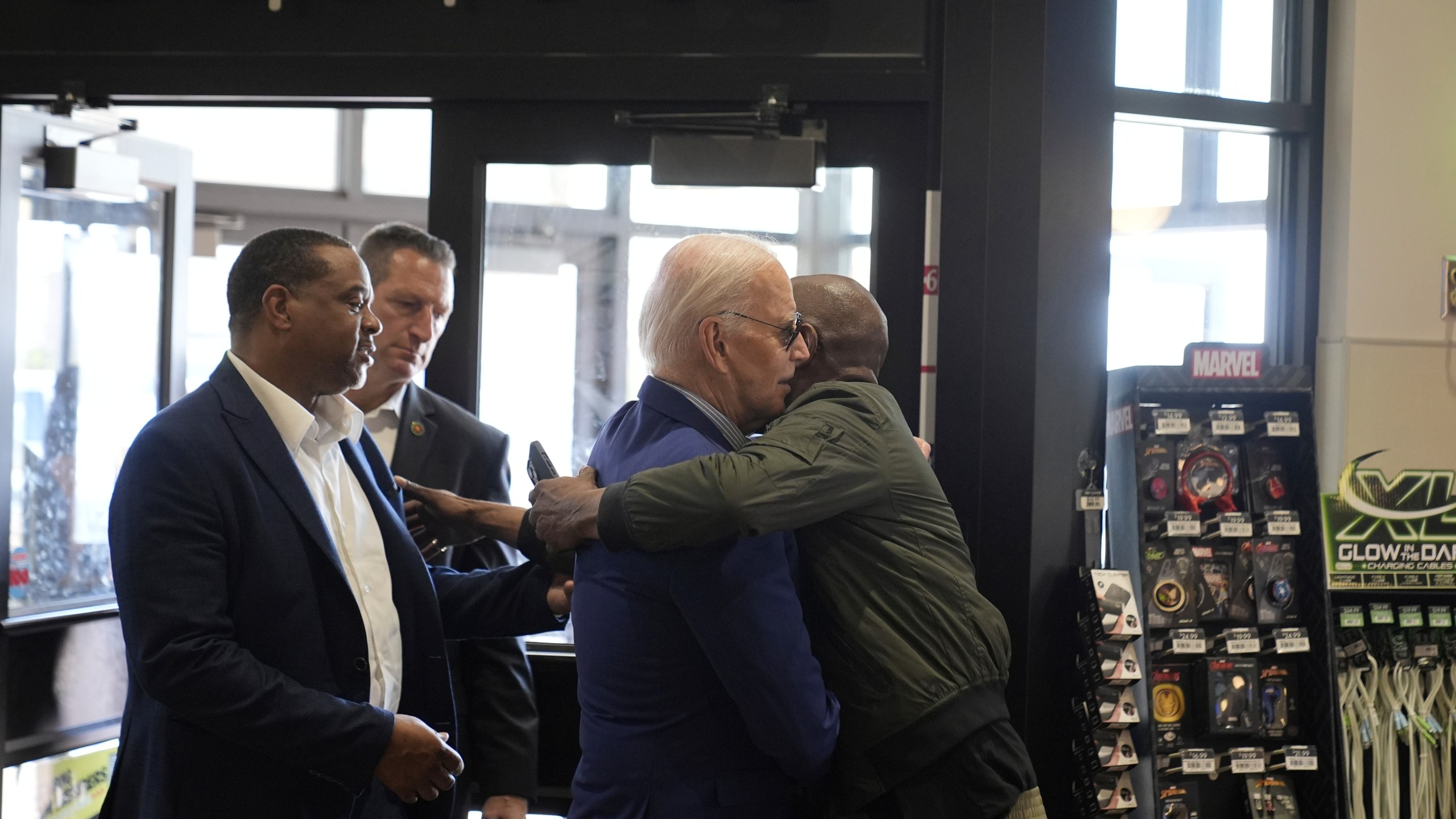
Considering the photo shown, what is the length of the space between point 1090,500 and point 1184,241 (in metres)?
0.90

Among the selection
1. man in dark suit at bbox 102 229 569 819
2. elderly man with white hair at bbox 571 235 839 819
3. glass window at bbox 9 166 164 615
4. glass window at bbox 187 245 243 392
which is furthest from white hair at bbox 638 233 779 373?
glass window at bbox 187 245 243 392

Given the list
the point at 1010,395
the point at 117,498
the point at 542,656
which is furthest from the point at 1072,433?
the point at 117,498

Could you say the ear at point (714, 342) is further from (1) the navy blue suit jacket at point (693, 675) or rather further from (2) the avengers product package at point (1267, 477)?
(2) the avengers product package at point (1267, 477)

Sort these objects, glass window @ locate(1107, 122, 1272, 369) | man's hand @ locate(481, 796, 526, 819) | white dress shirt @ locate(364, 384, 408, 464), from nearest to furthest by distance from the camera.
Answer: man's hand @ locate(481, 796, 526, 819)
white dress shirt @ locate(364, 384, 408, 464)
glass window @ locate(1107, 122, 1272, 369)

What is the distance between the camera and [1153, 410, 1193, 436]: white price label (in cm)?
308

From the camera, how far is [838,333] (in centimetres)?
216

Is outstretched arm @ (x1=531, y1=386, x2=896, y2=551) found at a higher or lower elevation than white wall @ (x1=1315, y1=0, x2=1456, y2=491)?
lower

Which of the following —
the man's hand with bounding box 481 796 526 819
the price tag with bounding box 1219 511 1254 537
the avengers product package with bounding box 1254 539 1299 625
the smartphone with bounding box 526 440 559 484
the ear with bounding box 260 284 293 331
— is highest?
the ear with bounding box 260 284 293 331

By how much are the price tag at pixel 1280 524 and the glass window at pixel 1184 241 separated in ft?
1.75

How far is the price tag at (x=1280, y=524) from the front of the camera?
312cm

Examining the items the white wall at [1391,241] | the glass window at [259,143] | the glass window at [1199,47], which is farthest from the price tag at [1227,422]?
the glass window at [259,143]

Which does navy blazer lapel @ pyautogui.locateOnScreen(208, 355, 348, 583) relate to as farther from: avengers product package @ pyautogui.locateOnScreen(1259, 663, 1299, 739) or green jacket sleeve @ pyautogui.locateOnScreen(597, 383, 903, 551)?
avengers product package @ pyautogui.locateOnScreen(1259, 663, 1299, 739)

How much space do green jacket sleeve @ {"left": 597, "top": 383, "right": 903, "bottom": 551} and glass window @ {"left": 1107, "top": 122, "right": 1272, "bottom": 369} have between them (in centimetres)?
175

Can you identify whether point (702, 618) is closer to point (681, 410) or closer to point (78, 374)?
point (681, 410)
